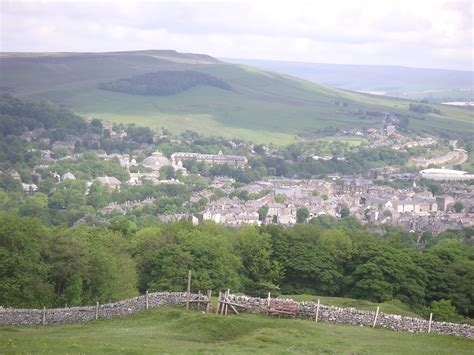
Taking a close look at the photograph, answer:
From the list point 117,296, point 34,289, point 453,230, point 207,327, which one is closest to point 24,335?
point 207,327

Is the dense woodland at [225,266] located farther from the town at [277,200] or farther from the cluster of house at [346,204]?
the cluster of house at [346,204]

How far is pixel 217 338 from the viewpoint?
31969 mm

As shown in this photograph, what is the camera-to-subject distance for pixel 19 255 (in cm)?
4603

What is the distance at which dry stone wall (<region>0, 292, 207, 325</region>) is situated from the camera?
38594 millimetres

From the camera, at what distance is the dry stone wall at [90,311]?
3859 cm

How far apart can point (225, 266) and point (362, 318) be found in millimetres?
18962

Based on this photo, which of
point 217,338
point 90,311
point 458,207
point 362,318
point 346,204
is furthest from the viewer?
point 346,204

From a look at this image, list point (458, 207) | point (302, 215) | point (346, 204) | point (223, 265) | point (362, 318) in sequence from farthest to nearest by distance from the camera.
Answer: point (346, 204) < point (458, 207) < point (302, 215) < point (223, 265) < point (362, 318)

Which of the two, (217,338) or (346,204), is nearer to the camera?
(217,338)

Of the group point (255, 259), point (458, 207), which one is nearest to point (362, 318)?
point (255, 259)

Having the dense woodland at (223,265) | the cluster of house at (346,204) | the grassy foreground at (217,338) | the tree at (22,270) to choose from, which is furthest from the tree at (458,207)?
the grassy foreground at (217,338)

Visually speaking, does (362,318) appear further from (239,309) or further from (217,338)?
(217,338)

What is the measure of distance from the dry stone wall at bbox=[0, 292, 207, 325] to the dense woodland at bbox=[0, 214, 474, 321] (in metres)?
6.29

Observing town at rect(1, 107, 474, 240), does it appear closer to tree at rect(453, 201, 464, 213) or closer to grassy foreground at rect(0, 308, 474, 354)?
tree at rect(453, 201, 464, 213)
